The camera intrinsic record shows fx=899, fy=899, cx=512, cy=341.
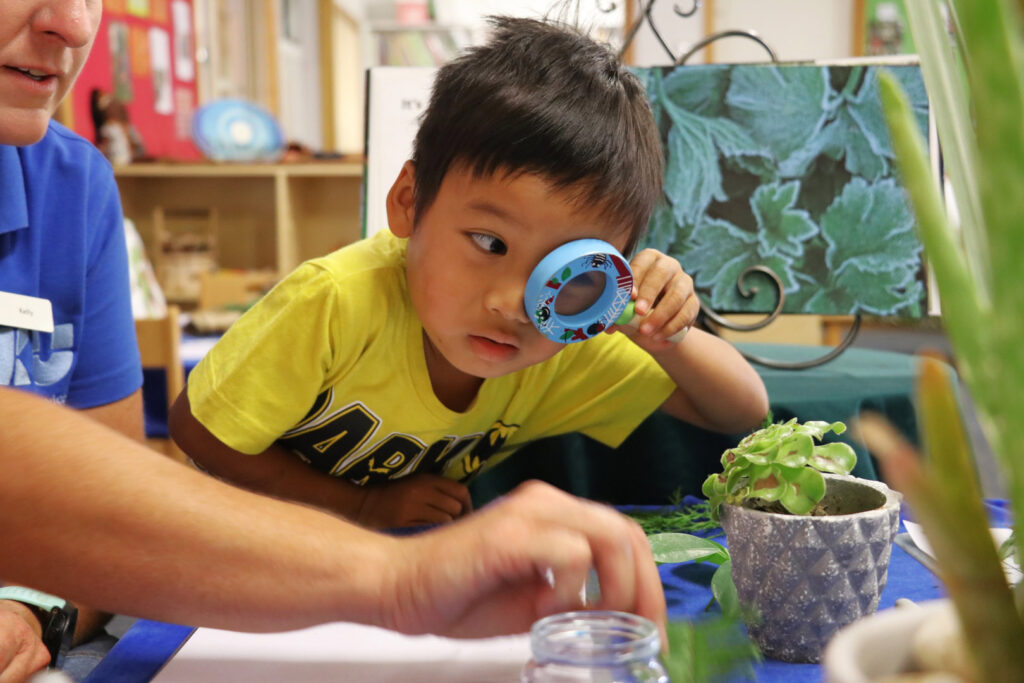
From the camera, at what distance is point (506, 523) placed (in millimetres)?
440

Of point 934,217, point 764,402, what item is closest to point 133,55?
point 764,402

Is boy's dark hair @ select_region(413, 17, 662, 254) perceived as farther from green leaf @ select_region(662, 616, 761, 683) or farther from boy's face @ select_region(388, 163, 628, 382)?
green leaf @ select_region(662, 616, 761, 683)

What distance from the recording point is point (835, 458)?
0.56 m

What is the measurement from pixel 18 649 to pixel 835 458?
1.95 feet

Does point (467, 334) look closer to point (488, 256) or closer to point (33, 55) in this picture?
point (488, 256)

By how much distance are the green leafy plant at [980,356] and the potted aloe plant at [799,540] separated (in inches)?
10.4

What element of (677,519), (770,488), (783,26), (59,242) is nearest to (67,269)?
(59,242)

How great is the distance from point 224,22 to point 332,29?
113 cm

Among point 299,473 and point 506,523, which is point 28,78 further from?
point 506,523

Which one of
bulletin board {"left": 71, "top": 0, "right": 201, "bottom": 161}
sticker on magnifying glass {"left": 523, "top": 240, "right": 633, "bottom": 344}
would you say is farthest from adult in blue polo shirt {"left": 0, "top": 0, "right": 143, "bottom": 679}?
bulletin board {"left": 71, "top": 0, "right": 201, "bottom": 161}

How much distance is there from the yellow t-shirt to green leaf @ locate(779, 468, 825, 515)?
51 cm

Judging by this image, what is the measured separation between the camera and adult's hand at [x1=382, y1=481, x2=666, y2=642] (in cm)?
44

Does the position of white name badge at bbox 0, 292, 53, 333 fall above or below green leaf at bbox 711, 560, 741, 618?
above

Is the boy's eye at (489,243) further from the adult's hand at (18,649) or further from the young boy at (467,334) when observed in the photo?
the adult's hand at (18,649)
